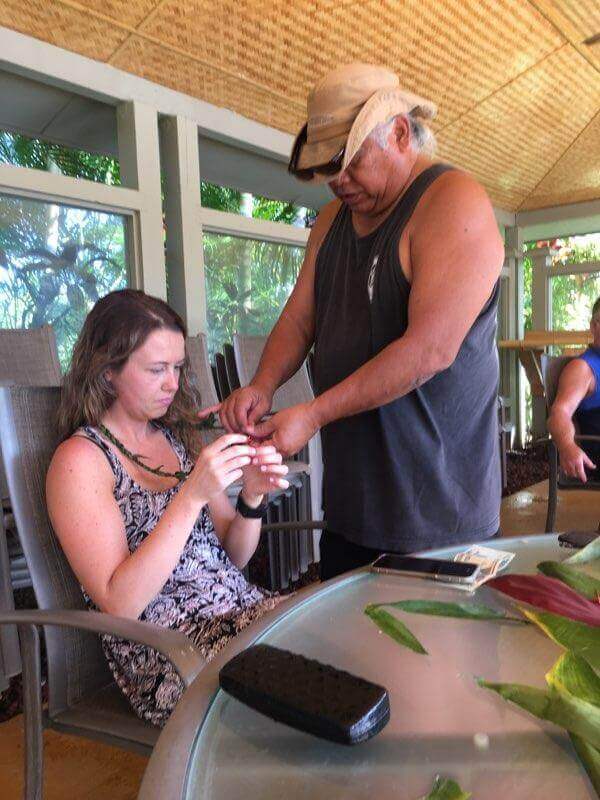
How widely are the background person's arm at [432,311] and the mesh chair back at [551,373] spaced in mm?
2079

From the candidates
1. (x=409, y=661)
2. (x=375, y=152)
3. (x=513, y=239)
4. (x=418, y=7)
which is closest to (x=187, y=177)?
(x=418, y=7)

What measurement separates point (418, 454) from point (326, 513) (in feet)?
0.94

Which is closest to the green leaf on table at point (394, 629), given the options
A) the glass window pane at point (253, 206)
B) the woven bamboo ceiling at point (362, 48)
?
the woven bamboo ceiling at point (362, 48)

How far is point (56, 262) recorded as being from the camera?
3.13 m

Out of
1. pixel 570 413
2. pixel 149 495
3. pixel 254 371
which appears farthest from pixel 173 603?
pixel 570 413

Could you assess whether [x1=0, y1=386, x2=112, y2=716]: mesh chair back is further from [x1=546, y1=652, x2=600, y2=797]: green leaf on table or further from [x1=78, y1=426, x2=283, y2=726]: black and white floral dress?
[x1=546, y1=652, x2=600, y2=797]: green leaf on table

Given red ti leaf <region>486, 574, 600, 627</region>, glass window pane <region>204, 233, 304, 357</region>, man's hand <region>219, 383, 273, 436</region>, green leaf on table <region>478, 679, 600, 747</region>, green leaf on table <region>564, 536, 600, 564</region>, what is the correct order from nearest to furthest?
green leaf on table <region>478, 679, 600, 747</region>, red ti leaf <region>486, 574, 600, 627</region>, green leaf on table <region>564, 536, 600, 564</region>, man's hand <region>219, 383, 273, 436</region>, glass window pane <region>204, 233, 304, 357</region>

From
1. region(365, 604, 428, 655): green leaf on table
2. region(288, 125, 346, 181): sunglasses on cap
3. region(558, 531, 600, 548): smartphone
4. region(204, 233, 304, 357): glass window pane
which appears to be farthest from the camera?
region(204, 233, 304, 357): glass window pane

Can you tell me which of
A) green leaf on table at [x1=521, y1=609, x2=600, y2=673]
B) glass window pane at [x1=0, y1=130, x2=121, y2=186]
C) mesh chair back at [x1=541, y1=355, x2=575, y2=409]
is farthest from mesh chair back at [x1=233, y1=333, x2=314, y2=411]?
green leaf on table at [x1=521, y1=609, x2=600, y2=673]

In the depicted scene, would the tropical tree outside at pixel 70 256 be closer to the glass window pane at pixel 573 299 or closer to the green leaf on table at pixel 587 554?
the green leaf on table at pixel 587 554

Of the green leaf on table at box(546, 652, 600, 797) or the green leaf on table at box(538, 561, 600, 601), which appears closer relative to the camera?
the green leaf on table at box(546, 652, 600, 797)

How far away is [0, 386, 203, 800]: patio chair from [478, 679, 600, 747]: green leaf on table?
0.72 metres

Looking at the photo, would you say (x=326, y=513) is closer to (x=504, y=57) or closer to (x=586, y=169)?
(x=504, y=57)

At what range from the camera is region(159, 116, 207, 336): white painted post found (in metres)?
3.47
